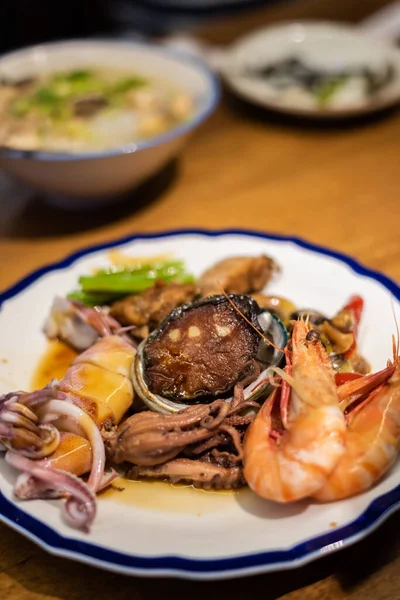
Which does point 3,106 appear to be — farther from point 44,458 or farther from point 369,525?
point 369,525

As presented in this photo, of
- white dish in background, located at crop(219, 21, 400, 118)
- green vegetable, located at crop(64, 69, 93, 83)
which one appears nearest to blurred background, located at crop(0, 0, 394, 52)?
white dish in background, located at crop(219, 21, 400, 118)

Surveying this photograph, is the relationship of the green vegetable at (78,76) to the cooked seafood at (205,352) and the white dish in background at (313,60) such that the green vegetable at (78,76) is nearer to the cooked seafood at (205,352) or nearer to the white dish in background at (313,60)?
the white dish in background at (313,60)

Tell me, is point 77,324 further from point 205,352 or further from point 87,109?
point 87,109

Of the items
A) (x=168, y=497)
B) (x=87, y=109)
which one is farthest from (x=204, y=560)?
(x=87, y=109)

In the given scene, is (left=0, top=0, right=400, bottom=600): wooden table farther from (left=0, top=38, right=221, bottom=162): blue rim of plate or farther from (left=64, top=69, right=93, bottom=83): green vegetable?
(left=64, top=69, right=93, bottom=83): green vegetable

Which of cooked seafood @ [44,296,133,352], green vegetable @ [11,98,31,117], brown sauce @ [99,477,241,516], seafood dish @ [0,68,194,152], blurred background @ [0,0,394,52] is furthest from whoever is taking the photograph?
blurred background @ [0,0,394,52]

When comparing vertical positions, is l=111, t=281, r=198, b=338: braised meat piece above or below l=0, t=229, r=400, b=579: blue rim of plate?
below
